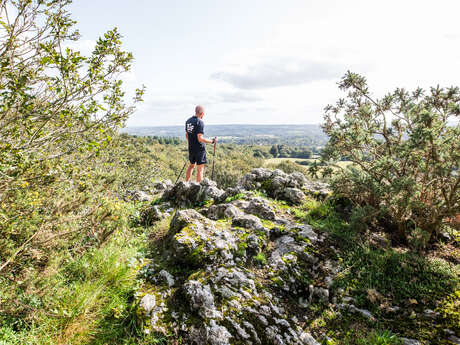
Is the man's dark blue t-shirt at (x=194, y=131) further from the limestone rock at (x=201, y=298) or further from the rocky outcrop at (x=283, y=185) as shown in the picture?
the limestone rock at (x=201, y=298)

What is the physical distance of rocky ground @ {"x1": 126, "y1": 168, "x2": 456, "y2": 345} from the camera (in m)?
3.28

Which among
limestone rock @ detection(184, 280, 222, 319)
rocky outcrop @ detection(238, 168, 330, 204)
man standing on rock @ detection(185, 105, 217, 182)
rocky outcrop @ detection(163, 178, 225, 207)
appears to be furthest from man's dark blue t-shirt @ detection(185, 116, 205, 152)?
limestone rock @ detection(184, 280, 222, 319)

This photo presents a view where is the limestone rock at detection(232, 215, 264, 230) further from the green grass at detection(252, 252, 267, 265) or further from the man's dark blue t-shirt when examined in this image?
the man's dark blue t-shirt

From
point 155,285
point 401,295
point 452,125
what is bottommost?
point 401,295

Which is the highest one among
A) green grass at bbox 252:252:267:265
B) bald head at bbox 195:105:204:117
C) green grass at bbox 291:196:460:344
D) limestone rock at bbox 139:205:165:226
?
bald head at bbox 195:105:204:117

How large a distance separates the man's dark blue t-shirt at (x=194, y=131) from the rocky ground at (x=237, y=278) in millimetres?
2915

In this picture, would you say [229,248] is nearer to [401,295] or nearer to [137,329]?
[137,329]

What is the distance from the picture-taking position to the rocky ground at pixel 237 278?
3.28 metres

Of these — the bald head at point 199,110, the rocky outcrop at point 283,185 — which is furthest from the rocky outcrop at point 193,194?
the bald head at point 199,110

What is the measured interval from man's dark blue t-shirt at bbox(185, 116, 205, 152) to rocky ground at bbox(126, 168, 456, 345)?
115 inches

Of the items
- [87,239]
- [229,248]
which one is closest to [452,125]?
[229,248]

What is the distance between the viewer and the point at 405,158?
4934mm

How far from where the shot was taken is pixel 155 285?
13.0ft

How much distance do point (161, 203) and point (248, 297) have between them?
18.4 ft
